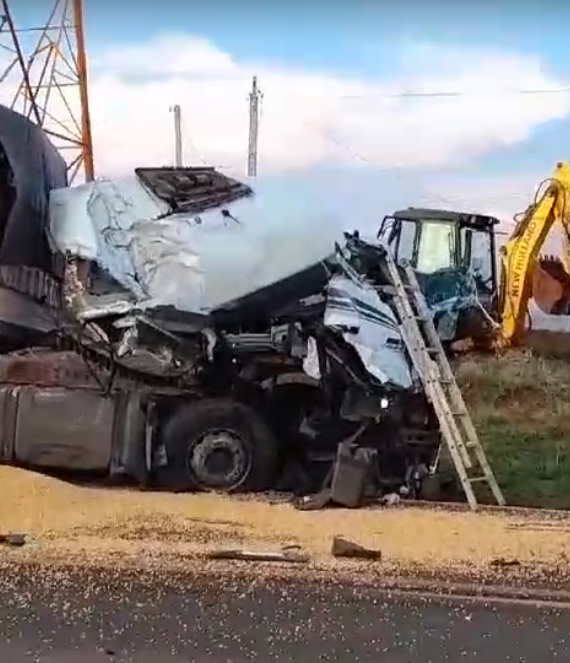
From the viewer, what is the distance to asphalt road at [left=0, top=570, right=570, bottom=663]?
19.9 feet

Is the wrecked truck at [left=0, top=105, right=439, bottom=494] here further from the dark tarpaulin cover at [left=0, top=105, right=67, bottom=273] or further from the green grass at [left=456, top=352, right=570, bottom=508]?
the green grass at [left=456, top=352, right=570, bottom=508]

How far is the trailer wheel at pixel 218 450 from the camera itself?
36.5 feet

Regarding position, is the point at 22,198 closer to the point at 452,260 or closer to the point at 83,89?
the point at 452,260

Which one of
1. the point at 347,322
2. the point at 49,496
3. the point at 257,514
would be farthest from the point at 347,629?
the point at 347,322

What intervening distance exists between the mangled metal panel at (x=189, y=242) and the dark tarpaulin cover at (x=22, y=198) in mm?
181

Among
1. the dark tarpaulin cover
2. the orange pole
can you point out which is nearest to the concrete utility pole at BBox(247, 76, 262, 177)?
the orange pole

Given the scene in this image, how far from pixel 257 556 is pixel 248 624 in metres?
1.47

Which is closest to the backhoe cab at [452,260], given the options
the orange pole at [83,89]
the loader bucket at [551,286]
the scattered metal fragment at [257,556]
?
the loader bucket at [551,286]

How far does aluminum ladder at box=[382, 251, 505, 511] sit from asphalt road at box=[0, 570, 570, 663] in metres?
3.79

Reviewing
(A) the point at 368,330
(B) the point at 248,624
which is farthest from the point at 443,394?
(B) the point at 248,624

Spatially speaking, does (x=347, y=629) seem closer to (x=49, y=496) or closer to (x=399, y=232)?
(x=49, y=496)

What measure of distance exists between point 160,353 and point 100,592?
14.7 ft

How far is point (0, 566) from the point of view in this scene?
298 inches

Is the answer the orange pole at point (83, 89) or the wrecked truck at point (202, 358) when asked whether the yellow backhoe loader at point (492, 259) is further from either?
the wrecked truck at point (202, 358)
